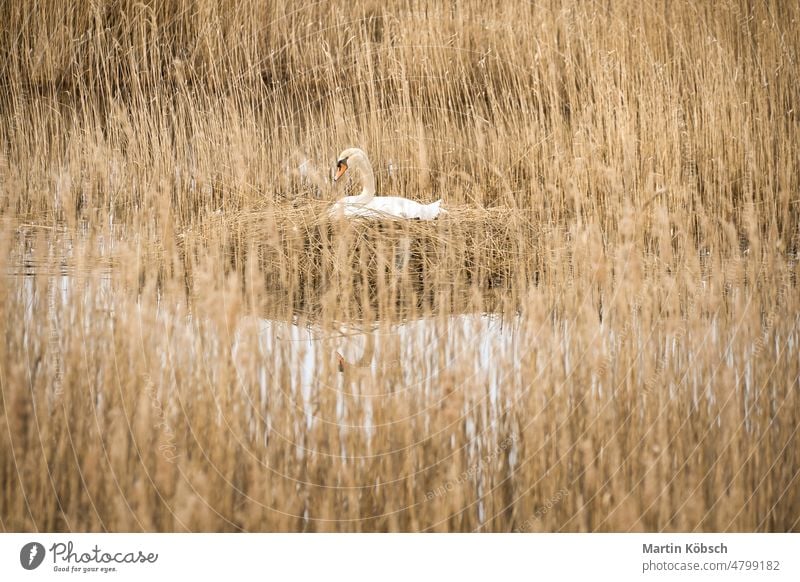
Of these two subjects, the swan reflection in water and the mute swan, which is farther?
the mute swan

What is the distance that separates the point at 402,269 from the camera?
2980mm

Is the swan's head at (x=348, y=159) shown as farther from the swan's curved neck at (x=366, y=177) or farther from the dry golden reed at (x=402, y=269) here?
the dry golden reed at (x=402, y=269)

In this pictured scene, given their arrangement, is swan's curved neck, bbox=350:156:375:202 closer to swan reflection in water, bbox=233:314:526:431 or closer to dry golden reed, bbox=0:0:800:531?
dry golden reed, bbox=0:0:800:531

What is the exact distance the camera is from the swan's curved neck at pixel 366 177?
320 cm

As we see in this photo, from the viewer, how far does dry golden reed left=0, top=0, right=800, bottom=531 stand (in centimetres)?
214

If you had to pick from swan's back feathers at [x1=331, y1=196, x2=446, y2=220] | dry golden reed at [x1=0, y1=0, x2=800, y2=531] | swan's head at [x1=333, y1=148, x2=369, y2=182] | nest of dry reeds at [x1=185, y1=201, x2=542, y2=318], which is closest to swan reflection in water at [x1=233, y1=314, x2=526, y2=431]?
dry golden reed at [x1=0, y1=0, x2=800, y2=531]

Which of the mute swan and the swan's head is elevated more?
the swan's head

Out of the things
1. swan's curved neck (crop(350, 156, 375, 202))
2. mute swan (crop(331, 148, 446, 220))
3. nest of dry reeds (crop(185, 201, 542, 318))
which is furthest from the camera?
swan's curved neck (crop(350, 156, 375, 202))
